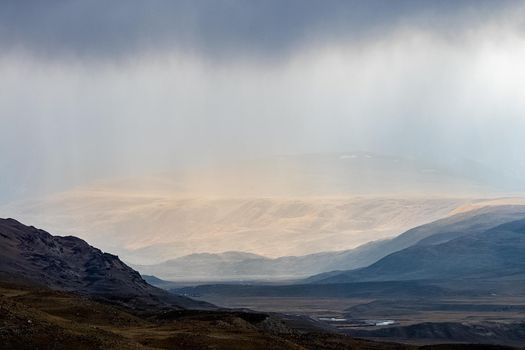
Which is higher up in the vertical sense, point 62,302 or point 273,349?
point 62,302

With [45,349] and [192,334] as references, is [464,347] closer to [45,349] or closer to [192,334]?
[192,334]

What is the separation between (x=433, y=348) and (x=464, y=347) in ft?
28.0

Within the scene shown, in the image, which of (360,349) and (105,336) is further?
(360,349)

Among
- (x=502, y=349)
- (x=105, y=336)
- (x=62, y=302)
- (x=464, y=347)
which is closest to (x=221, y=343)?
(x=105, y=336)

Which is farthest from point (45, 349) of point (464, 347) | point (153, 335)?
point (464, 347)

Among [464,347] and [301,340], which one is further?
[464,347]

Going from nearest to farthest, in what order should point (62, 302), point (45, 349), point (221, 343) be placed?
1. point (45, 349)
2. point (221, 343)
3. point (62, 302)

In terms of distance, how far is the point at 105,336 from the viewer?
220ft

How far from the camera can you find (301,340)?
329 feet

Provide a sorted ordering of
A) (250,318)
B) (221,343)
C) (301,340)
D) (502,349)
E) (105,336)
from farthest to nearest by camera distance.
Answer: (502,349) < (250,318) < (301,340) < (221,343) < (105,336)

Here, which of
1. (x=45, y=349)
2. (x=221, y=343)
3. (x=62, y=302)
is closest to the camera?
(x=45, y=349)

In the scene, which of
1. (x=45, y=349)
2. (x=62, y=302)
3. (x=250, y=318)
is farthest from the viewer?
(x=250, y=318)

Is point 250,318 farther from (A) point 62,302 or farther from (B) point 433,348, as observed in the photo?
(A) point 62,302

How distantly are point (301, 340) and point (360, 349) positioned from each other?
812 centimetres
